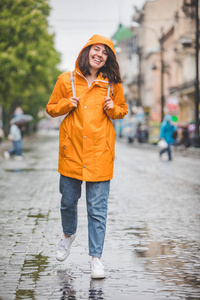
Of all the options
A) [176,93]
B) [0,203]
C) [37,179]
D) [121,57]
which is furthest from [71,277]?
[121,57]

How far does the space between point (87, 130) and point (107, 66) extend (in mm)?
590

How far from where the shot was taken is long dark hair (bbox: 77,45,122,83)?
5484mm

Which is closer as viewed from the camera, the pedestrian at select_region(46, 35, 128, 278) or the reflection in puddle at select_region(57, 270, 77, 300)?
the reflection in puddle at select_region(57, 270, 77, 300)

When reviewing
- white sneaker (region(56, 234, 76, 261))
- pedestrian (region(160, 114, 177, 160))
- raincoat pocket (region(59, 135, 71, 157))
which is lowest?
pedestrian (region(160, 114, 177, 160))

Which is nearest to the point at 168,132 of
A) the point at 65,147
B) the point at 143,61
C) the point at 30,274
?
the point at 65,147

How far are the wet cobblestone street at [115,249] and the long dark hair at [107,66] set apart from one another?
158cm

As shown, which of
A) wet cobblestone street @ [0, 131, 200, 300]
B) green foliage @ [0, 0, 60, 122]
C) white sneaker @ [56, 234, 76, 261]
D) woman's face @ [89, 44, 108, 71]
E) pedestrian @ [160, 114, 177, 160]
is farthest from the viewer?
green foliage @ [0, 0, 60, 122]

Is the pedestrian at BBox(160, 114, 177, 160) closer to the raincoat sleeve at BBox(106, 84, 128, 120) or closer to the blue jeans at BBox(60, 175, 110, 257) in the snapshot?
the raincoat sleeve at BBox(106, 84, 128, 120)

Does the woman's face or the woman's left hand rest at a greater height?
the woman's face

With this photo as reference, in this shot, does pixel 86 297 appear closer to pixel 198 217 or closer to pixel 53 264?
pixel 53 264

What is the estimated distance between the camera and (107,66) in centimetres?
559

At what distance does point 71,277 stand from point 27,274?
364mm

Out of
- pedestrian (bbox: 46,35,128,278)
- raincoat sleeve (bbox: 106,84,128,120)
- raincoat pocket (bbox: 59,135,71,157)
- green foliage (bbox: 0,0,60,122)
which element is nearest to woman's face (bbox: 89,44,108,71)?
pedestrian (bbox: 46,35,128,278)

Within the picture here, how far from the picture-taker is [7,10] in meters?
38.3
